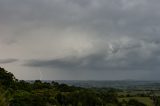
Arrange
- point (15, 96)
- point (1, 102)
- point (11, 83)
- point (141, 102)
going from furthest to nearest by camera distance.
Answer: point (11, 83) → point (141, 102) → point (15, 96) → point (1, 102)

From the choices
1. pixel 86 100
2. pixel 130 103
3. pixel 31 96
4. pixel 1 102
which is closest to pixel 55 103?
pixel 31 96

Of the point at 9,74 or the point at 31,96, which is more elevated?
the point at 9,74

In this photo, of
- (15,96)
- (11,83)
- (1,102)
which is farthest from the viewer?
(11,83)

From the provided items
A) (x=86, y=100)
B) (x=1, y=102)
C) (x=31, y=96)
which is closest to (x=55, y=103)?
(x=31, y=96)

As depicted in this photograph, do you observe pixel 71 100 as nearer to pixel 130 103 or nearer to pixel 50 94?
pixel 50 94

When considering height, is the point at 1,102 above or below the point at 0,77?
below

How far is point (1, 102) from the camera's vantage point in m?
39.2

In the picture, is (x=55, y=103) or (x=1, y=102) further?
(x=55, y=103)

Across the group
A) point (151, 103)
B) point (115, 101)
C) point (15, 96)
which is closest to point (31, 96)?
point (15, 96)

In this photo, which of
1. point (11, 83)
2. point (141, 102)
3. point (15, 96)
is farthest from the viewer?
point (11, 83)

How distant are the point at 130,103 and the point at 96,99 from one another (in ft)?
39.3

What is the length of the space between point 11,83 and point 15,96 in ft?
85.5

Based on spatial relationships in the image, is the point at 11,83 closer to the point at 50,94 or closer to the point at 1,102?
the point at 50,94

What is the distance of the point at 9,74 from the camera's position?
15162cm
